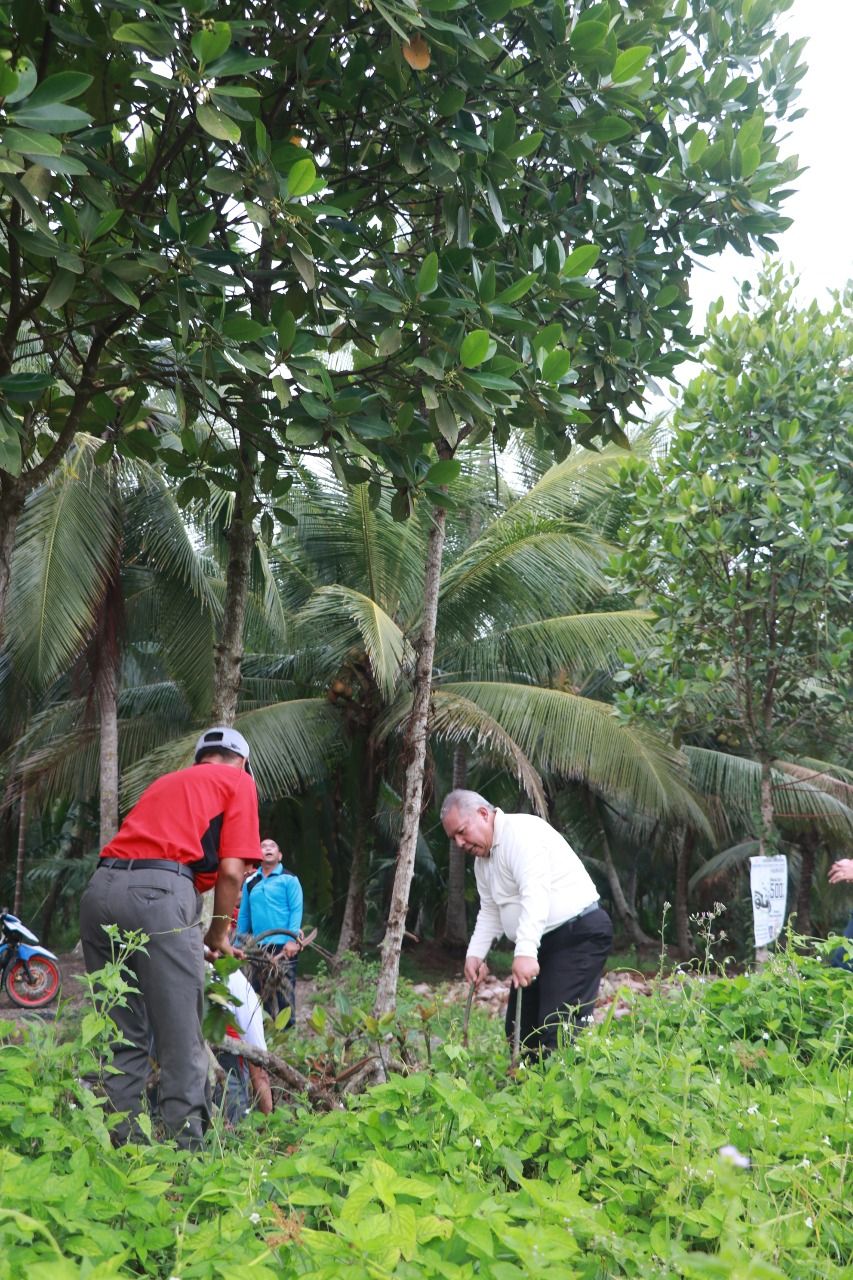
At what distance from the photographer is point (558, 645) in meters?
13.4

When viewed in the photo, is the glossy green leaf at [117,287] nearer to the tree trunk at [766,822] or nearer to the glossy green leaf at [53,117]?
the glossy green leaf at [53,117]

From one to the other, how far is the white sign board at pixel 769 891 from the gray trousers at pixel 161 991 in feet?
16.7

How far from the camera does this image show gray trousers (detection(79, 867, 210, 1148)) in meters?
3.74

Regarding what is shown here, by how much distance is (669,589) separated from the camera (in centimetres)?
1043

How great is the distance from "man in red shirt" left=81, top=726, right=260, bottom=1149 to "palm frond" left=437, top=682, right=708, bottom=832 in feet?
28.4

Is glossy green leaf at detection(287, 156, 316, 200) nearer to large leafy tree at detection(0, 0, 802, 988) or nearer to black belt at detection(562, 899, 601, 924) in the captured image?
large leafy tree at detection(0, 0, 802, 988)

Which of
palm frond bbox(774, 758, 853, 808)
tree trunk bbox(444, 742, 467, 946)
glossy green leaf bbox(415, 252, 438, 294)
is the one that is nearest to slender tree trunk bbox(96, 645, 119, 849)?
tree trunk bbox(444, 742, 467, 946)

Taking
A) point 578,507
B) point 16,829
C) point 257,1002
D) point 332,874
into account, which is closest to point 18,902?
point 332,874

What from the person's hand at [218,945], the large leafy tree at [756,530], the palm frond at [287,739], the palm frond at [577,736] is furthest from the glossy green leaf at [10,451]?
the palm frond at [577,736]

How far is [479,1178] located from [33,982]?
1116 cm

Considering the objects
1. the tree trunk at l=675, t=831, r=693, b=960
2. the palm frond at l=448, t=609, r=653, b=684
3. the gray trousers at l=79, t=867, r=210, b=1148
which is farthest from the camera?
the tree trunk at l=675, t=831, r=693, b=960

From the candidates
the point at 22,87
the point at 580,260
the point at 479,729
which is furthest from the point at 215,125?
the point at 479,729

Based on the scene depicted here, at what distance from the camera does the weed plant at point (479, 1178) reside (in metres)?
1.82

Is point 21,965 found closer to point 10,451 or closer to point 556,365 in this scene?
point 10,451
